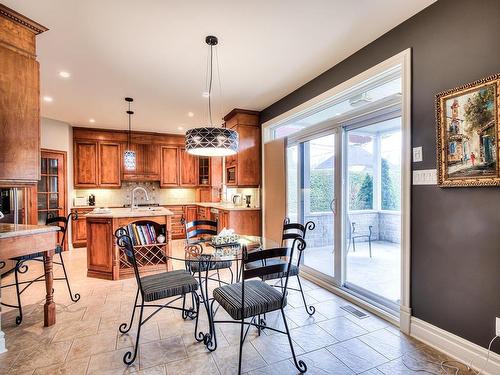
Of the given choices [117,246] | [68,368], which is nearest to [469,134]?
[68,368]

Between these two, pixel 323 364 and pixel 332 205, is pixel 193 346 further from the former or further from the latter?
pixel 332 205

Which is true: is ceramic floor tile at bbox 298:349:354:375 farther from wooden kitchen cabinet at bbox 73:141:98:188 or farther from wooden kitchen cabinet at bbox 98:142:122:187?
wooden kitchen cabinet at bbox 73:141:98:188

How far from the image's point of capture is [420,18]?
7.16 ft

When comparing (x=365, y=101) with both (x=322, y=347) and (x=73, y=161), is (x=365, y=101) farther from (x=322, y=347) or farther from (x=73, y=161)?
(x=73, y=161)

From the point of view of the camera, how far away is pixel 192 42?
2.61 meters

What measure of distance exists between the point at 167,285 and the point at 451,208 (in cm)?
232

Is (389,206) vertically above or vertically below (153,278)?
above

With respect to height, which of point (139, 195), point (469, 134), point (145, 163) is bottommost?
point (139, 195)

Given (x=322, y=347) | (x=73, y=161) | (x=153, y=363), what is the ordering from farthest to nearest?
1. (x=73, y=161)
2. (x=322, y=347)
3. (x=153, y=363)

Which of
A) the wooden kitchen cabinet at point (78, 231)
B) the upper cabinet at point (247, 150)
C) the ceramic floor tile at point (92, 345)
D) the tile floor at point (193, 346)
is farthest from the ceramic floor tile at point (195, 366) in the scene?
the wooden kitchen cabinet at point (78, 231)

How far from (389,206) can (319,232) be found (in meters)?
1.01

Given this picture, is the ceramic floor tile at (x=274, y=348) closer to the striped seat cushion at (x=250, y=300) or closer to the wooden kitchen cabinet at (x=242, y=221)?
the striped seat cushion at (x=250, y=300)

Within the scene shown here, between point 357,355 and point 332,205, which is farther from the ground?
point 332,205

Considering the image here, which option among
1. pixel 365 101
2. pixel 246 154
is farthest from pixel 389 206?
pixel 246 154
